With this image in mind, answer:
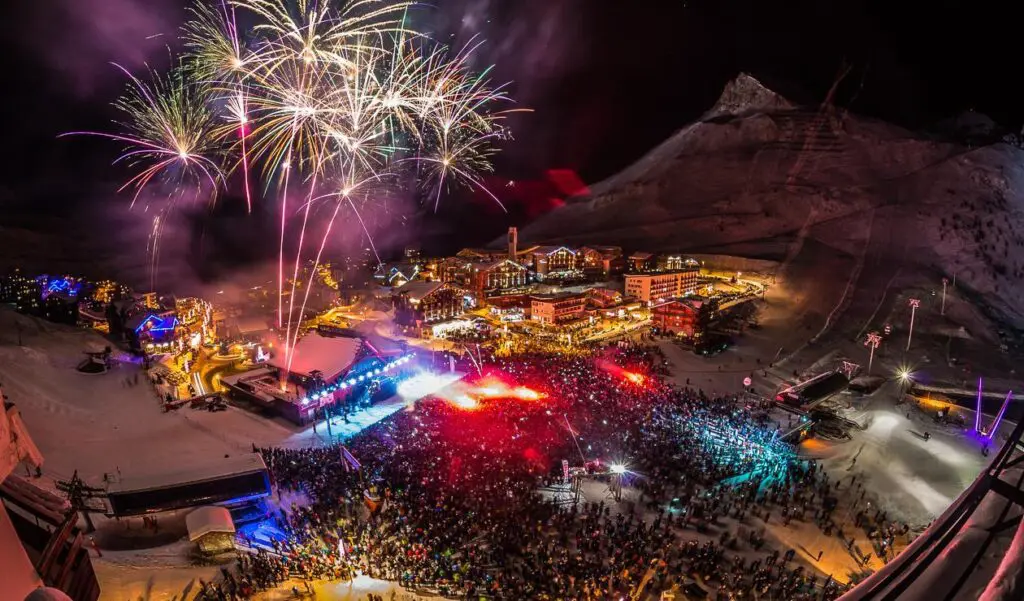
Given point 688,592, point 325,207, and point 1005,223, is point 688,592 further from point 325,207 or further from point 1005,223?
point 325,207

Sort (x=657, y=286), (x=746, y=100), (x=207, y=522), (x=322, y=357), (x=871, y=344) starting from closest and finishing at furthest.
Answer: (x=207, y=522) → (x=322, y=357) → (x=871, y=344) → (x=657, y=286) → (x=746, y=100)

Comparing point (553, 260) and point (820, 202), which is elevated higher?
point (820, 202)

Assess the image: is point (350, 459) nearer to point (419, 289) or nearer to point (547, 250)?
point (419, 289)

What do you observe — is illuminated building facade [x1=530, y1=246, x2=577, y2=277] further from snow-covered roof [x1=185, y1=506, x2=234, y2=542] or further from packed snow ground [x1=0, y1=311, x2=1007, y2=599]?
snow-covered roof [x1=185, y1=506, x2=234, y2=542]

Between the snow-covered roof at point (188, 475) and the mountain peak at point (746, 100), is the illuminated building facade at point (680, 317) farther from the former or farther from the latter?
the mountain peak at point (746, 100)

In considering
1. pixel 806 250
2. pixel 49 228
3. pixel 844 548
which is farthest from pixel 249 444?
pixel 806 250

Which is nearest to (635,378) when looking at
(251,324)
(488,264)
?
(488,264)
